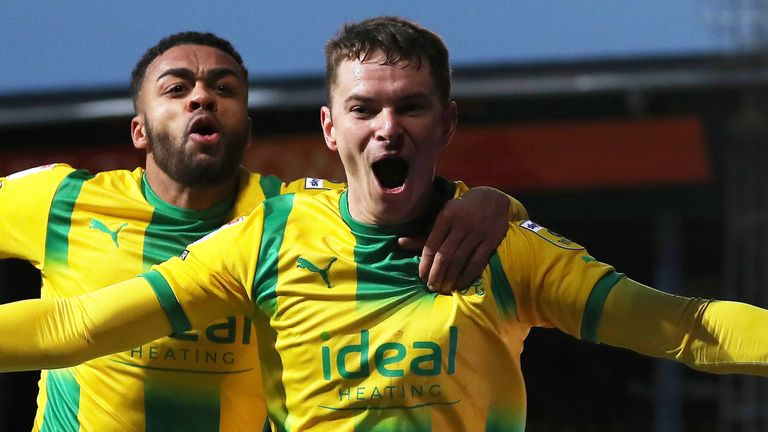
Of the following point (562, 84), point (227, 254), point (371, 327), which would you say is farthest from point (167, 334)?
point (562, 84)

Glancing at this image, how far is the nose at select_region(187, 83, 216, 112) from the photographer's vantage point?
4266 mm

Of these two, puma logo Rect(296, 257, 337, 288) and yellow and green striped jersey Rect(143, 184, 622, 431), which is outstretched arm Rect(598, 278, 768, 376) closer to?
yellow and green striped jersey Rect(143, 184, 622, 431)

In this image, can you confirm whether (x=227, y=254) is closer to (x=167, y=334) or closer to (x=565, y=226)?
(x=167, y=334)

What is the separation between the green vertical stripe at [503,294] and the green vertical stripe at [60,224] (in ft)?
5.28

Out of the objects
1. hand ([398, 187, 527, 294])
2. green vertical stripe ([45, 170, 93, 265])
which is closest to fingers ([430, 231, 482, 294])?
hand ([398, 187, 527, 294])

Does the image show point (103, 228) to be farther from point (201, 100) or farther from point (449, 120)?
point (449, 120)

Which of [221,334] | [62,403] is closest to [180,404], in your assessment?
[221,334]

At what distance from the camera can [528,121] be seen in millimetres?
9734

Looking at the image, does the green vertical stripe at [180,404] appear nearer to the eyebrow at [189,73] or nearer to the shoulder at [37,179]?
the shoulder at [37,179]

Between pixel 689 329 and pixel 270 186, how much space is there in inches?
68.1

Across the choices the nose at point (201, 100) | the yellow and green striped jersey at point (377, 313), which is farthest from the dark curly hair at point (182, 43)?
the yellow and green striped jersey at point (377, 313)

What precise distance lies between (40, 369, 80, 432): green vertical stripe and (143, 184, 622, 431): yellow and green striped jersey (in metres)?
1.05

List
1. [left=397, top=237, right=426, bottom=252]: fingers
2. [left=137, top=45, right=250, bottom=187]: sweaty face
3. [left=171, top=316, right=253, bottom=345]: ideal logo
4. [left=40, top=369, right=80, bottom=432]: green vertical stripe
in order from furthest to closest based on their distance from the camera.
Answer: [left=137, top=45, right=250, bottom=187]: sweaty face, [left=40, top=369, right=80, bottom=432]: green vertical stripe, [left=171, top=316, right=253, bottom=345]: ideal logo, [left=397, top=237, right=426, bottom=252]: fingers

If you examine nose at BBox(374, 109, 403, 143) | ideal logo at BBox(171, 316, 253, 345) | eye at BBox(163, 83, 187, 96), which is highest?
eye at BBox(163, 83, 187, 96)
